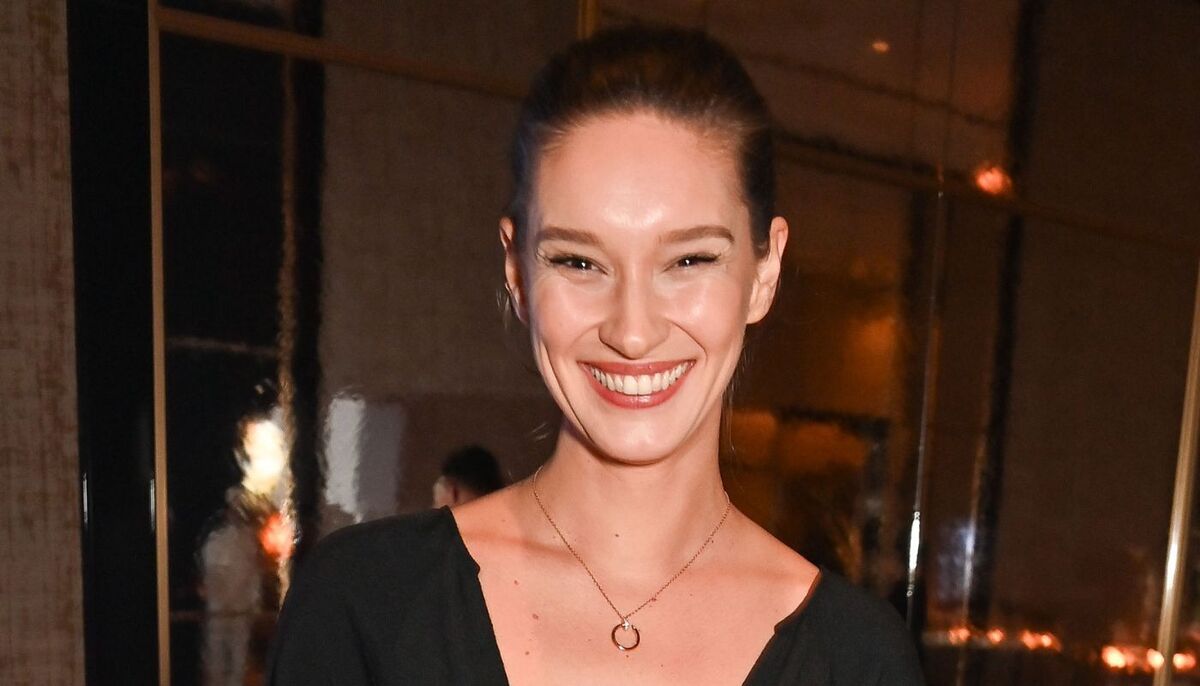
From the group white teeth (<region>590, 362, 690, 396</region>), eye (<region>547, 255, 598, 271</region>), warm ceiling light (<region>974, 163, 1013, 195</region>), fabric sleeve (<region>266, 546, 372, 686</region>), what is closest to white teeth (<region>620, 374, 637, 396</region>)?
white teeth (<region>590, 362, 690, 396</region>)

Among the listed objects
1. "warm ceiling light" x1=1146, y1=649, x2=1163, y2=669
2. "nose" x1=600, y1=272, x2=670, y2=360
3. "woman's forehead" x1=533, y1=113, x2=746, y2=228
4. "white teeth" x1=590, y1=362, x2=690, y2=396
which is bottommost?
"warm ceiling light" x1=1146, y1=649, x2=1163, y2=669

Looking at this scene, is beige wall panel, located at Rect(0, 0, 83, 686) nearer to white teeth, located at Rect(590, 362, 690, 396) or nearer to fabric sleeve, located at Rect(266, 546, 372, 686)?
fabric sleeve, located at Rect(266, 546, 372, 686)

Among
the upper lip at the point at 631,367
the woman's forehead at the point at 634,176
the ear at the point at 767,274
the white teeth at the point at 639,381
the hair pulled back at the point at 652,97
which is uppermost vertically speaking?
the hair pulled back at the point at 652,97

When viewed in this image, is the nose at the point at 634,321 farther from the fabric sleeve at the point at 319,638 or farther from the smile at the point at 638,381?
the fabric sleeve at the point at 319,638

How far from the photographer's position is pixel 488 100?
6.29 feet

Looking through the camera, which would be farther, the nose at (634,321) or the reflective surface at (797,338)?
the reflective surface at (797,338)

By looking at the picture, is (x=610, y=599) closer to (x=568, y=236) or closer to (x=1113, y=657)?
(x=568, y=236)

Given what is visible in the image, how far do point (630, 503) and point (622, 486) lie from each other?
27mm

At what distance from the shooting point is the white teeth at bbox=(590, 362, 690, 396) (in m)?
0.91

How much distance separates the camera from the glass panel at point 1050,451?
2631 mm

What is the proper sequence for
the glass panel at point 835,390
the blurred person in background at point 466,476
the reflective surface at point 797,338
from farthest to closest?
the glass panel at point 835,390
the blurred person in background at point 466,476
the reflective surface at point 797,338

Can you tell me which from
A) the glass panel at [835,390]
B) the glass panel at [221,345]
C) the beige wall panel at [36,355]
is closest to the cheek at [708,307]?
the glass panel at [221,345]

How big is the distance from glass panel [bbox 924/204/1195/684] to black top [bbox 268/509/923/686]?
1699 millimetres

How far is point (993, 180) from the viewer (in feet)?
8.58
